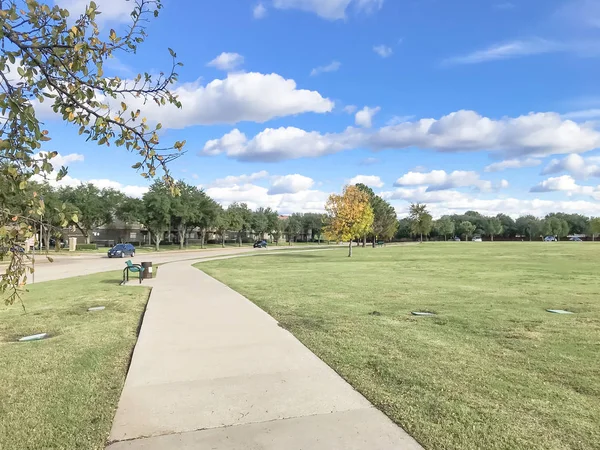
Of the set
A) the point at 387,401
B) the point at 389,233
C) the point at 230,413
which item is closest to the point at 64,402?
the point at 230,413

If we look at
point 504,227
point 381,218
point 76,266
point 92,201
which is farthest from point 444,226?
point 76,266

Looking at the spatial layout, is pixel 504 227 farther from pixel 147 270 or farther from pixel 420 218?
pixel 147 270

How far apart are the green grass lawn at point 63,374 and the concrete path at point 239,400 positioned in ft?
0.82

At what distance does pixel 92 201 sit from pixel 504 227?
128m

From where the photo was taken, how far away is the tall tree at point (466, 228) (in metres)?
134

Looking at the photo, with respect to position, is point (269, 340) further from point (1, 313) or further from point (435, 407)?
point (1, 313)

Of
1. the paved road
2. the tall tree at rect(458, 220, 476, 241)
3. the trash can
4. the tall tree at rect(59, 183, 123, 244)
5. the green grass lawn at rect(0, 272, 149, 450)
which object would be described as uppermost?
the tall tree at rect(59, 183, 123, 244)

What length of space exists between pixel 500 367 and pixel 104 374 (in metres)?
4.88

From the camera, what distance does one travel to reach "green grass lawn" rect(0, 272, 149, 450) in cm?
377

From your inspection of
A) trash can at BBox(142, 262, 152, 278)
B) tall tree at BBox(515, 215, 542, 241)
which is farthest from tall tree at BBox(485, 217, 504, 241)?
trash can at BBox(142, 262, 152, 278)

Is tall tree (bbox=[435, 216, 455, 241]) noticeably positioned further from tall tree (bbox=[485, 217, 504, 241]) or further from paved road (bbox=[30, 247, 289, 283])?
paved road (bbox=[30, 247, 289, 283])

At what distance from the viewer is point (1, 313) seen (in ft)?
33.0

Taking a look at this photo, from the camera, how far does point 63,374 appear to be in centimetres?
531

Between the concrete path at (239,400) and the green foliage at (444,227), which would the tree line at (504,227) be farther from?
the concrete path at (239,400)
